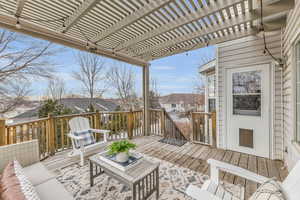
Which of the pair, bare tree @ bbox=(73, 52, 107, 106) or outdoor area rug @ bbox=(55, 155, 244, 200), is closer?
outdoor area rug @ bbox=(55, 155, 244, 200)

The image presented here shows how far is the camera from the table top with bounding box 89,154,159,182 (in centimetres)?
162

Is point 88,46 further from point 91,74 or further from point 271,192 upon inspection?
point 91,74

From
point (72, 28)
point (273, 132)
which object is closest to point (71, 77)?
point (72, 28)

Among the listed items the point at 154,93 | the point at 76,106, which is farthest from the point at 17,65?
the point at 154,93

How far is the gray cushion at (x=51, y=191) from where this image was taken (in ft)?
4.23

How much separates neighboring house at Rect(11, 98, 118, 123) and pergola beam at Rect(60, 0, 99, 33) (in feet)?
12.5

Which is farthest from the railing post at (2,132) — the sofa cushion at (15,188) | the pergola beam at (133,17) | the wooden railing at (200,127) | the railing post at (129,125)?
the wooden railing at (200,127)

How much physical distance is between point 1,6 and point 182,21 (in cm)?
290

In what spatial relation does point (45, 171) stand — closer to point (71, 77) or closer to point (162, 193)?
point (162, 193)

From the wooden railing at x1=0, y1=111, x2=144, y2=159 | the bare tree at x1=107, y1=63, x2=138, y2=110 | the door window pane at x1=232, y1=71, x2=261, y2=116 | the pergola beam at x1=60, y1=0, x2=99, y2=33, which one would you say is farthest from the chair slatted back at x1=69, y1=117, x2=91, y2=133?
the bare tree at x1=107, y1=63, x2=138, y2=110

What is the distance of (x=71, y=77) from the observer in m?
6.50

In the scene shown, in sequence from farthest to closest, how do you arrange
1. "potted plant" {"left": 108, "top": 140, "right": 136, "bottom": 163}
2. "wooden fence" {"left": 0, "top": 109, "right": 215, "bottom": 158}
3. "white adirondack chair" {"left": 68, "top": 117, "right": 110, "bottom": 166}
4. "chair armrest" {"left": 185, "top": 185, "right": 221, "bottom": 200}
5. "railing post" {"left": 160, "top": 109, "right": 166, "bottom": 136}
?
"railing post" {"left": 160, "top": 109, "right": 166, "bottom": 136}, "wooden fence" {"left": 0, "top": 109, "right": 215, "bottom": 158}, "white adirondack chair" {"left": 68, "top": 117, "right": 110, "bottom": 166}, "potted plant" {"left": 108, "top": 140, "right": 136, "bottom": 163}, "chair armrest" {"left": 185, "top": 185, "right": 221, "bottom": 200}

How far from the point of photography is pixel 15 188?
968mm

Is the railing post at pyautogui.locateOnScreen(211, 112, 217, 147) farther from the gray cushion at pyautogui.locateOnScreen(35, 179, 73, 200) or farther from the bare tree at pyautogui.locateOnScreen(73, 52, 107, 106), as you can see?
the bare tree at pyautogui.locateOnScreen(73, 52, 107, 106)
